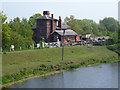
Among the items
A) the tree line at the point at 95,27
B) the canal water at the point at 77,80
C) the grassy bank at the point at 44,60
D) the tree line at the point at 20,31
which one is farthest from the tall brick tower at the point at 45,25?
the canal water at the point at 77,80

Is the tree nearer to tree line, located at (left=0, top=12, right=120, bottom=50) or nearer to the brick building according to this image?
tree line, located at (left=0, top=12, right=120, bottom=50)

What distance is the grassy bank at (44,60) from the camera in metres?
31.5

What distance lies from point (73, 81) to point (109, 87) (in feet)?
16.3

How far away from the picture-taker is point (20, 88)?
→ 87.5 feet

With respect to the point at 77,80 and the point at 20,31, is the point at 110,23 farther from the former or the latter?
the point at 77,80

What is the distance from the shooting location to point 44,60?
129 feet

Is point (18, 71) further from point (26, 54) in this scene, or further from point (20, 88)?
point (26, 54)

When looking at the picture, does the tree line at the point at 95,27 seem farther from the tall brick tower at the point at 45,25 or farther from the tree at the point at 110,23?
the tall brick tower at the point at 45,25

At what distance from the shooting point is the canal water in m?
28.1

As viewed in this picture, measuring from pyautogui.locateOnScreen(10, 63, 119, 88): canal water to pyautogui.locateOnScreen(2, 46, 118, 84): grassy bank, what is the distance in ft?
6.22

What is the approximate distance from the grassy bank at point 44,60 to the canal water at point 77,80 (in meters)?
1.90

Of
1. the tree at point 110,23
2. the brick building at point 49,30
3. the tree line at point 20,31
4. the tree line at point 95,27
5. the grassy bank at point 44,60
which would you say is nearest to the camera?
the grassy bank at point 44,60

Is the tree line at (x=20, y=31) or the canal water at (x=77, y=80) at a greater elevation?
the tree line at (x=20, y=31)

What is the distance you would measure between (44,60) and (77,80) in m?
9.95
